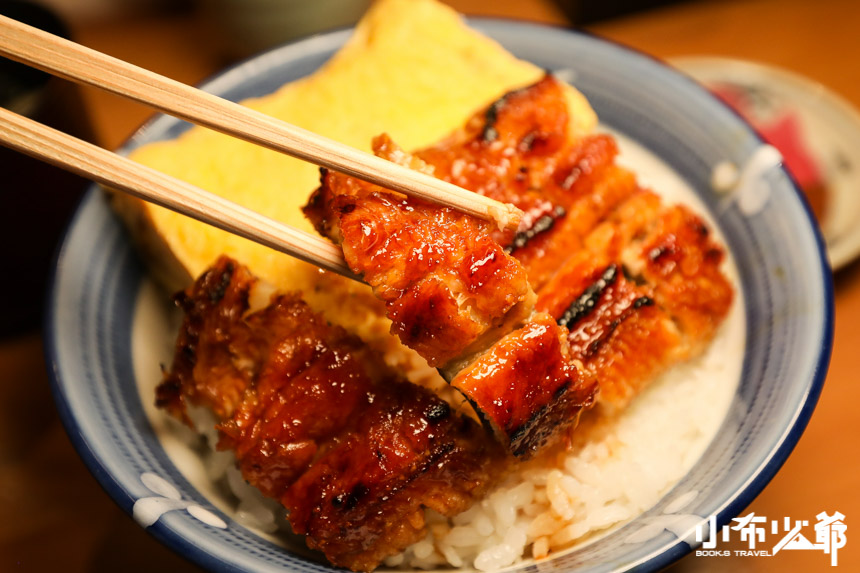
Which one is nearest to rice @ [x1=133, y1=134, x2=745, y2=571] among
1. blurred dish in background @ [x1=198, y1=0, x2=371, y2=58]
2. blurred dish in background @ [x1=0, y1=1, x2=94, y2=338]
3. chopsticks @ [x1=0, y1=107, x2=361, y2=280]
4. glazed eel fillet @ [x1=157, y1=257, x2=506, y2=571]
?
glazed eel fillet @ [x1=157, y1=257, x2=506, y2=571]

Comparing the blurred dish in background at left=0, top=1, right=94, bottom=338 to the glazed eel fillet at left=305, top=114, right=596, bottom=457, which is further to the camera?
the blurred dish in background at left=0, top=1, right=94, bottom=338

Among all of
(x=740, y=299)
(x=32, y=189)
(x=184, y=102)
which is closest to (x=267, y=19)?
(x=32, y=189)

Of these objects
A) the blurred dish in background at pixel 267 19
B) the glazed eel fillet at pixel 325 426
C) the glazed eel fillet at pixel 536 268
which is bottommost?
the glazed eel fillet at pixel 325 426

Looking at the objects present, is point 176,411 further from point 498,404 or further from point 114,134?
point 114,134

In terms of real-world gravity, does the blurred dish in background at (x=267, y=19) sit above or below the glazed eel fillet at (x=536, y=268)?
above

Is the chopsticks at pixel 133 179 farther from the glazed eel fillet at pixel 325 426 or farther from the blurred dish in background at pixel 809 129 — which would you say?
the blurred dish in background at pixel 809 129

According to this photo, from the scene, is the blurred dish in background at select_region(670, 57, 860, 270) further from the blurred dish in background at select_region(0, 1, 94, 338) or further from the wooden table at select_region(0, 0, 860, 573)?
the blurred dish in background at select_region(0, 1, 94, 338)

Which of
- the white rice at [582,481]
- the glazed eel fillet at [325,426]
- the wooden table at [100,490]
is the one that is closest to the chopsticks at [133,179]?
the glazed eel fillet at [325,426]
